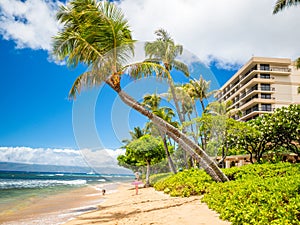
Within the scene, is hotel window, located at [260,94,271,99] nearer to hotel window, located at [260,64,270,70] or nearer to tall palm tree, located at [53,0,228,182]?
hotel window, located at [260,64,270,70]

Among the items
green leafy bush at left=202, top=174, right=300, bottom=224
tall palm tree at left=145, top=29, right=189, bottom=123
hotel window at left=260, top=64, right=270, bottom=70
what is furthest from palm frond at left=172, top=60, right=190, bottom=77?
hotel window at left=260, top=64, right=270, bottom=70

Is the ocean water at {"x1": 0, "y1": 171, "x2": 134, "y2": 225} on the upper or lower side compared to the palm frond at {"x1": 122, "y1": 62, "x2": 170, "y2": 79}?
lower

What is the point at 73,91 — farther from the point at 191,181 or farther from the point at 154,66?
the point at 191,181

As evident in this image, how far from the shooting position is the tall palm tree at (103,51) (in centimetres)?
1087

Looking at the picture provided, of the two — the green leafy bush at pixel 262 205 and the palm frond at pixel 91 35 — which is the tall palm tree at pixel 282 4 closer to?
the palm frond at pixel 91 35

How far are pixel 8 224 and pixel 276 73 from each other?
56657 mm

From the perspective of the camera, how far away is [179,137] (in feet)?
38.1

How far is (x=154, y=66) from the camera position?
Answer: 11.1m

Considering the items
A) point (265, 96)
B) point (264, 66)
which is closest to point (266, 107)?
point (265, 96)

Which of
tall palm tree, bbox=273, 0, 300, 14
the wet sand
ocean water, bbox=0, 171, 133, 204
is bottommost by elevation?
ocean water, bbox=0, 171, 133, 204

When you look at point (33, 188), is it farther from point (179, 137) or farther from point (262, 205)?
point (262, 205)

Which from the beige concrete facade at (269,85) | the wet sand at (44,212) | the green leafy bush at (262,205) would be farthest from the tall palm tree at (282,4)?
the beige concrete facade at (269,85)

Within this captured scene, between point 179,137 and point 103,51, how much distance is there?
473 cm

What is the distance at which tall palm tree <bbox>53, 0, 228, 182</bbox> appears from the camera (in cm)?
1087
